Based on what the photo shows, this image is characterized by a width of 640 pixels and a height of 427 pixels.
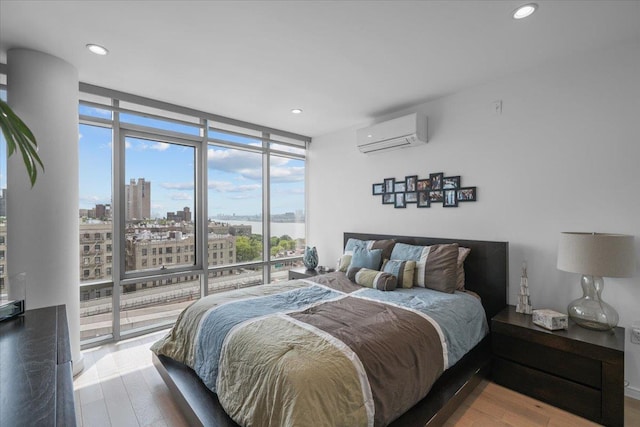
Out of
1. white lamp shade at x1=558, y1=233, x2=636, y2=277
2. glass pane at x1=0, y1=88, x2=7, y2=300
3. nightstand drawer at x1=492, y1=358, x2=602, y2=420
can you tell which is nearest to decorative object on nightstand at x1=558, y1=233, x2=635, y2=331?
white lamp shade at x1=558, y1=233, x2=636, y2=277

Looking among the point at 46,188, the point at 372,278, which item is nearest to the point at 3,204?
the point at 46,188

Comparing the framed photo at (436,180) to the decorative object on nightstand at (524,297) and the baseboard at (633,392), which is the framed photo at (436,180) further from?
the baseboard at (633,392)

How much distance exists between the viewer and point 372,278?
2830 mm

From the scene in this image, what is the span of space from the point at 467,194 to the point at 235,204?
9.49ft

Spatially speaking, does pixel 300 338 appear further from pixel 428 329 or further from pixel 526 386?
pixel 526 386

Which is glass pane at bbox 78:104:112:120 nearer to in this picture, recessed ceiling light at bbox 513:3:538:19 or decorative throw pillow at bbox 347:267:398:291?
decorative throw pillow at bbox 347:267:398:291

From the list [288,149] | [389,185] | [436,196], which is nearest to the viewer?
[436,196]

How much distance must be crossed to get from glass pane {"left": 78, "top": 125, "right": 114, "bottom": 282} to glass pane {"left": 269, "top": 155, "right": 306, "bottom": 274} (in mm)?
2029

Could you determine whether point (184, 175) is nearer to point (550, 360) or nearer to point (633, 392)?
point (550, 360)

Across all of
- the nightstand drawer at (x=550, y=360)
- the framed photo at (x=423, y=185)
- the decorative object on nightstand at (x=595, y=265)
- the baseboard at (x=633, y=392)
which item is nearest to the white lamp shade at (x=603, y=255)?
the decorative object on nightstand at (x=595, y=265)

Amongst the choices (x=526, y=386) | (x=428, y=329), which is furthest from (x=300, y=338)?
(x=526, y=386)

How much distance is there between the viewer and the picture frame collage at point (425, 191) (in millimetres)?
3100

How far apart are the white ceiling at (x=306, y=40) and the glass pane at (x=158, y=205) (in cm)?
71

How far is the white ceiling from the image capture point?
187 cm
